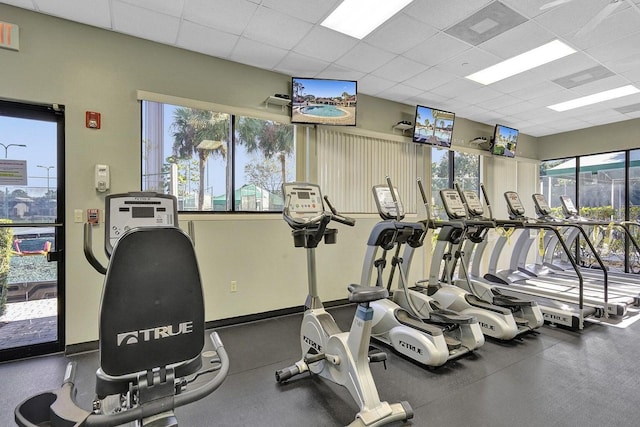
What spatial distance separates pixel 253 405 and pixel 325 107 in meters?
3.60

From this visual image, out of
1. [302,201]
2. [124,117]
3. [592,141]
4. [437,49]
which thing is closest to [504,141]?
[592,141]

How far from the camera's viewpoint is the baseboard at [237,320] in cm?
324

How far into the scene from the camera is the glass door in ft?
10.1

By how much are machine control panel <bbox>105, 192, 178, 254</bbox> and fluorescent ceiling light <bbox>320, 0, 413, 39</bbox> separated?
2.39 meters

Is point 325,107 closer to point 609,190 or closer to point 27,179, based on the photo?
point 27,179

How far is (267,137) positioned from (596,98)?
219 inches

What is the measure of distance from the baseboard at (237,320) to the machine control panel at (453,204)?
2.09m

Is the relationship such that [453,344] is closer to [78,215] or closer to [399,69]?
[399,69]

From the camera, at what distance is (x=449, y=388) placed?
2553 millimetres

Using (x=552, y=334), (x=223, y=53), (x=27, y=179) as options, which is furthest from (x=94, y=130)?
(x=552, y=334)

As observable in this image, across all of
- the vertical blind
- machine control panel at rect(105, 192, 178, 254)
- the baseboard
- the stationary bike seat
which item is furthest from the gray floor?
the vertical blind

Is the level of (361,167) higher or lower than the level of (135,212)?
higher

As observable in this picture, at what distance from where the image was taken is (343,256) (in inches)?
195

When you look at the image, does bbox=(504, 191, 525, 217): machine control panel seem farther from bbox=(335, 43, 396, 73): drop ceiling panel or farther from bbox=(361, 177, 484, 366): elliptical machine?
bbox=(335, 43, 396, 73): drop ceiling panel
